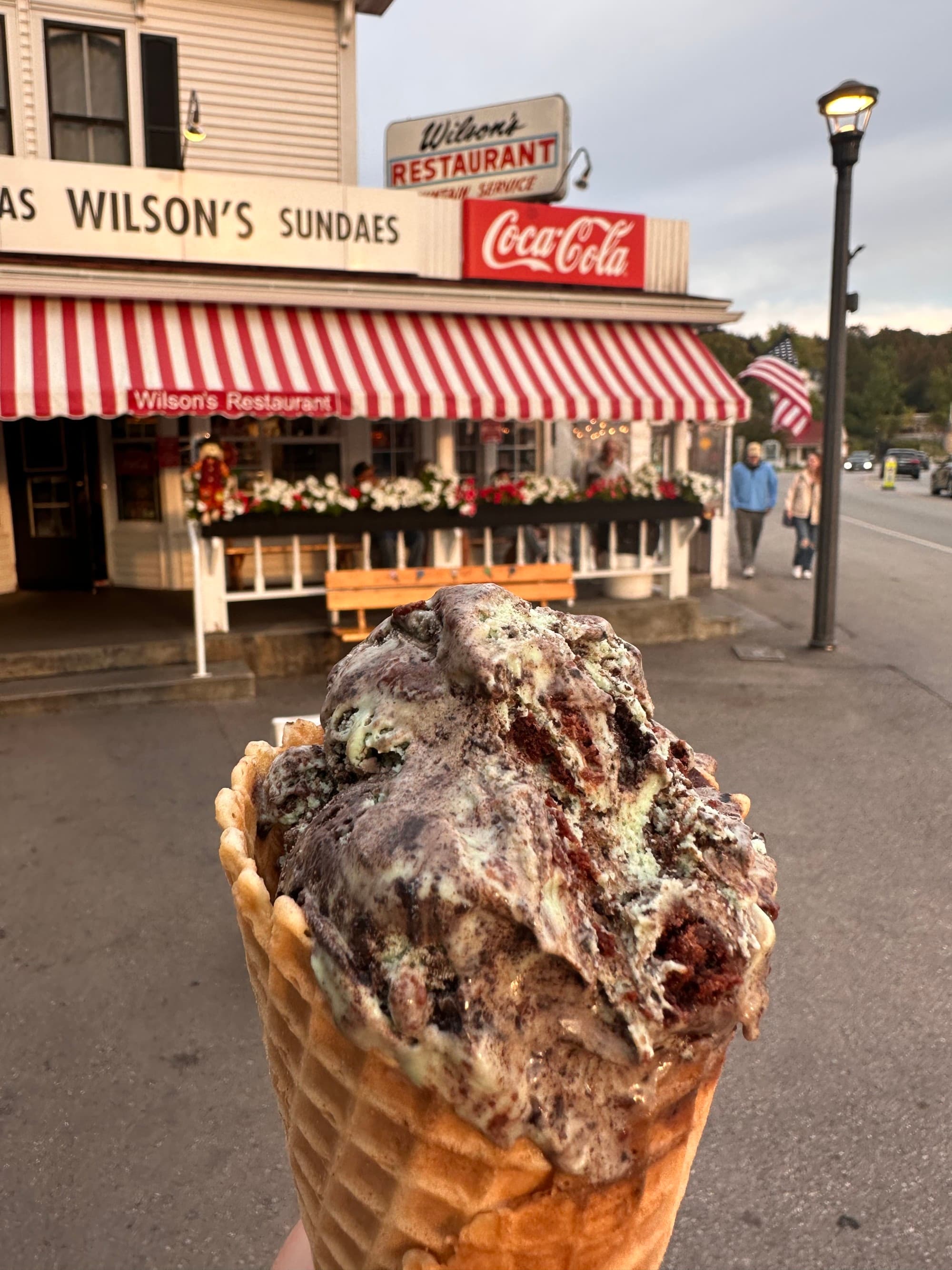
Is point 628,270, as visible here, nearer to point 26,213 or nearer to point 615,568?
point 615,568

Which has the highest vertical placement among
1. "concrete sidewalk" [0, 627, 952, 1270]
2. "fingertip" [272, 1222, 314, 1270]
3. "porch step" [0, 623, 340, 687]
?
"fingertip" [272, 1222, 314, 1270]

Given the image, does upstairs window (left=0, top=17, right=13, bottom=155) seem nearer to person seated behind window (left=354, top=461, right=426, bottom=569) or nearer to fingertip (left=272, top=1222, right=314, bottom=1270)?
person seated behind window (left=354, top=461, right=426, bottom=569)

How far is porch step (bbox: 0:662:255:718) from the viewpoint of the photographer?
888cm

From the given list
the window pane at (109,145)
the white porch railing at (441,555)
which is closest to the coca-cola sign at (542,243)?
the white porch railing at (441,555)

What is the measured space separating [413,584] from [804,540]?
8.50m

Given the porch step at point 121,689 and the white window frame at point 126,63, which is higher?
the white window frame at point 126,63

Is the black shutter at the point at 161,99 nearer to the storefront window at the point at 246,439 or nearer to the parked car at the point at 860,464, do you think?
the storefront window at the point at 246,439

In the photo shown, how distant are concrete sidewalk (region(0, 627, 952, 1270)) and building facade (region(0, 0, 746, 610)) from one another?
183 inches

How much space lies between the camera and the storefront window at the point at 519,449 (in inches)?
562

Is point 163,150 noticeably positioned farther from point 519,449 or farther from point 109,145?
point 519,449

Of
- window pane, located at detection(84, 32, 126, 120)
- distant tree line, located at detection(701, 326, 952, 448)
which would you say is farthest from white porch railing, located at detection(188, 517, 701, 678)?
distant tree line, located at detection(701, 326, 952, 448)

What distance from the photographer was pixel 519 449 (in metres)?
14.4

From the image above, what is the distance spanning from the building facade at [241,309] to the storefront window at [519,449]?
40mm

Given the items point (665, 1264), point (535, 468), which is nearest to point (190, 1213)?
point (665, 1264)
